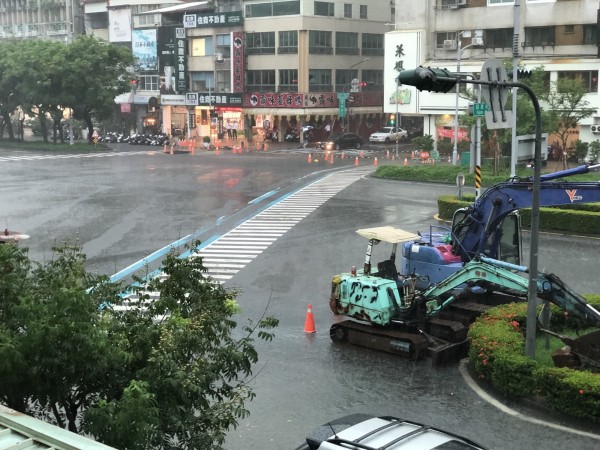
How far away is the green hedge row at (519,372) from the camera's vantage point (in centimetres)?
1448

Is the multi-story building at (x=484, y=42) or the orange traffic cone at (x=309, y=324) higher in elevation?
the multi-story building at (x=484, y=42)

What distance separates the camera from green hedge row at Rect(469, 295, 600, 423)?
47.5 feet

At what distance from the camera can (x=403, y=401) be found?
16.0 meters

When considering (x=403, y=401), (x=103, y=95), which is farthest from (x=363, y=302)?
(x=103, y=95)

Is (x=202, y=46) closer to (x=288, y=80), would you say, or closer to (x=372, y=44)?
(x=288, y=80)

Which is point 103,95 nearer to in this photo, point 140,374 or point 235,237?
point 235,237

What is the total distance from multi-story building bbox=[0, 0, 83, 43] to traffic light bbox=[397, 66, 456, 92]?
10526cm

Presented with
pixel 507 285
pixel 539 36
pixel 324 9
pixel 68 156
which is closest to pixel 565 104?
pixel 539 36

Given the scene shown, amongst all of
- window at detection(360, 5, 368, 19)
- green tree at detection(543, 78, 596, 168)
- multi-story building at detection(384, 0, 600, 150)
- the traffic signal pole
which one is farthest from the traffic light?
window at detection(360, 5, 368, 19)

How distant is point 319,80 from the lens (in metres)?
82.1

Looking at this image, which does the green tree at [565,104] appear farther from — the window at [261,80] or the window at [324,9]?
the window at [261,80]

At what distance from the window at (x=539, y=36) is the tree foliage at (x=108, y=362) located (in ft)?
178

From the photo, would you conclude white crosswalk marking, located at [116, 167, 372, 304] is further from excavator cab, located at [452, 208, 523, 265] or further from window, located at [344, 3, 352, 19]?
window, located at [344, 3, 352, 19]

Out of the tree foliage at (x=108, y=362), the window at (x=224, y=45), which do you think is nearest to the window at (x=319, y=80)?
the window at (x=224, y=45)
